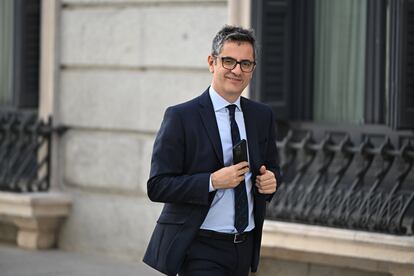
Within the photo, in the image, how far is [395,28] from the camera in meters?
8.93

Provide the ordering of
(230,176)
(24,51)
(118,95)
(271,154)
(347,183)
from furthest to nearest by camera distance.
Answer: (24,51) < (118,95) < (347,183) < (271,154) < (230,176)

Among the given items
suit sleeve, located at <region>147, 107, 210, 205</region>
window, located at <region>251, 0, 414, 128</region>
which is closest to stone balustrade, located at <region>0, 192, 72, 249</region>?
window, located at <region>251, 0, 414, 128</region>

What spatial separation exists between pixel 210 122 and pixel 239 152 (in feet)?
0.73

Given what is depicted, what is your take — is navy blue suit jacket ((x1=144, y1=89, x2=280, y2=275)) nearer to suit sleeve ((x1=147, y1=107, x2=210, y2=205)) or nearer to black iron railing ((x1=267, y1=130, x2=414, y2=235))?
suit sleeve ((x1=147, y1=107, x2=210, y2=205))

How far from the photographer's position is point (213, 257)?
18.4ft

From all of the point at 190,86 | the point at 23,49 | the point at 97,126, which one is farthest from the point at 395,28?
the point at 23,49

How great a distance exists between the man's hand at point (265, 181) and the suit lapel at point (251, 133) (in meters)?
0.07

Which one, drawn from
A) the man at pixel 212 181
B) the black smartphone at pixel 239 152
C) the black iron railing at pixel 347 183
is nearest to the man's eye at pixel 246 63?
the man at pixel 212 181

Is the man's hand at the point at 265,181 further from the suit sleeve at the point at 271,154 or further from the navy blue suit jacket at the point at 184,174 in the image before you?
the suit sleeve at the point at 271,154

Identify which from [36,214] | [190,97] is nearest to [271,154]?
[190,97]

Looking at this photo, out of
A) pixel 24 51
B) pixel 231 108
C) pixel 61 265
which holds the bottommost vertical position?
pixel 61 265

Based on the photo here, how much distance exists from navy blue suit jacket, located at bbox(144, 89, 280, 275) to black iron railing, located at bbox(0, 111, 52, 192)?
243 inches

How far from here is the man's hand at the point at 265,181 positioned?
5.67 m

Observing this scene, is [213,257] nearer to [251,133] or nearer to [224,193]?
[224,193]
